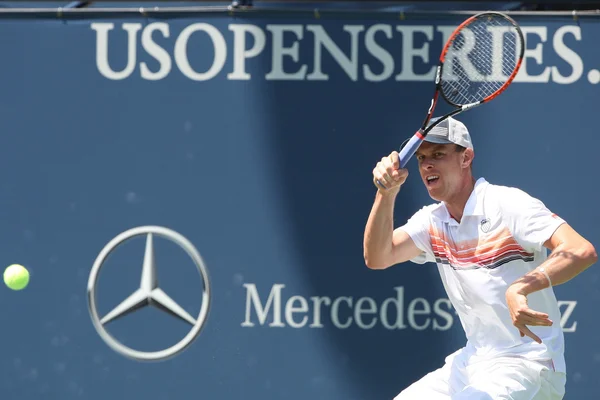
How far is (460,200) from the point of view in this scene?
12.0 feet

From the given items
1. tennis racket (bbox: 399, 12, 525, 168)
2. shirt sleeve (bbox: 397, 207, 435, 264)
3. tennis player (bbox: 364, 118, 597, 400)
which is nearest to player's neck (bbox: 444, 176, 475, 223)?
tennis player (bbox: 364, 118, 597, 400)

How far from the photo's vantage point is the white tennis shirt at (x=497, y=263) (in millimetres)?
3449

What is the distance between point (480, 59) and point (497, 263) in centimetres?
127

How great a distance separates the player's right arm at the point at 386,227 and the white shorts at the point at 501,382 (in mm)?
440

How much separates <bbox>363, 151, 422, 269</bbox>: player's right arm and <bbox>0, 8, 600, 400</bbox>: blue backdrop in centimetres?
89

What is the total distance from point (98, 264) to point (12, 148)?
2.09 ft

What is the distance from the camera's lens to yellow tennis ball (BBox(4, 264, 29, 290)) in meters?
4.72

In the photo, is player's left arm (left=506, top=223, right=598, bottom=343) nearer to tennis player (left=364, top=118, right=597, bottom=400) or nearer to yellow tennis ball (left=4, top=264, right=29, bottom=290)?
tennis player (left=364, top=118, right=597, bottom=400)

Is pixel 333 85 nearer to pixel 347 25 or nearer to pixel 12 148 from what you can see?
pixel 347 25

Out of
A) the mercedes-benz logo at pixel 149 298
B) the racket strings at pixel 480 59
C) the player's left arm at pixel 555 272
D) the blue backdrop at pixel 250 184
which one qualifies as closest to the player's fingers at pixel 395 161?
the player's left arm at pixel 555 272

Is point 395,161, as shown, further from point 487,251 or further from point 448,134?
point 487,251

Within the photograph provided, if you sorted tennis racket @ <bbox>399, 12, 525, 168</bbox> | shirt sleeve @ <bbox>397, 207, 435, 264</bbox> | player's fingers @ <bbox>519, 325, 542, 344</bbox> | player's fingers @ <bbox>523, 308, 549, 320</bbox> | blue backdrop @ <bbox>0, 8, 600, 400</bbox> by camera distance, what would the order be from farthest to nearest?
blue backdrop @ <bbox>0, 8, 600, 400</bbox> < tennis racket @ <bbox>399, 12, 525, 168</bbox> < shirt sleeve @ <bbox>397, 207, 435, 264</bbox> < player's fingers @ <bbox>519, 325, 542, 344</bbox> < player's fingers @ <bbox>523, 308, 549, 320</bbox>

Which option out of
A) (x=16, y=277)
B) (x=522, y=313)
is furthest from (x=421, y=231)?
(x=16, y=277)

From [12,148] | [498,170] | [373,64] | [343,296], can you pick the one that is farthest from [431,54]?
[12,148]
